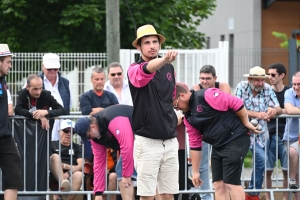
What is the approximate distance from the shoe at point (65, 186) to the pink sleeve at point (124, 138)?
192cm

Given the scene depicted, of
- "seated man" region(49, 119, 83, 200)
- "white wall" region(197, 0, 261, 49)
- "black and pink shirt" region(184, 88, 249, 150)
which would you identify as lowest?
"seated man" region(49, 119, 83, 200)

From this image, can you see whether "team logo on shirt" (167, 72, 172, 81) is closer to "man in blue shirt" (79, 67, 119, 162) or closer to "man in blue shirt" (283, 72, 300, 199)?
"man in blue shirt" (79, 67, 119, 162)

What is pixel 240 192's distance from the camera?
8.02 meters

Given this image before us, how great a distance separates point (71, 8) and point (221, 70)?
493 centimetres

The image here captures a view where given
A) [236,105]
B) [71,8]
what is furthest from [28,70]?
[236,105]

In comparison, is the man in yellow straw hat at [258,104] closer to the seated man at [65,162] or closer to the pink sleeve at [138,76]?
the seated man at [65,162]

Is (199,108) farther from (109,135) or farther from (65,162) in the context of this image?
(65,162)

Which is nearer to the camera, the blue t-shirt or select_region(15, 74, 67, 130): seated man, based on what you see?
select_region(15, 74, 67, 130): seated man

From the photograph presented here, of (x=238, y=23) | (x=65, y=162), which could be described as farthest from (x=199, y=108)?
(x=238, y=23)

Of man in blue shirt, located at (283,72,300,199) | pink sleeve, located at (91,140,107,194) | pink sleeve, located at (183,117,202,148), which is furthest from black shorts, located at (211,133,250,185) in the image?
man in blue shirt, located at (283,72,300,199)

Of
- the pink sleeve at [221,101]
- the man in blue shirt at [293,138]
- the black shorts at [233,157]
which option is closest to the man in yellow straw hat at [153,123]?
the pink sleeve at [221,101]

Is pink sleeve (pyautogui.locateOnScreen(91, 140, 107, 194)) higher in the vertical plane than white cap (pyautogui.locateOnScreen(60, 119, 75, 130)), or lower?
lower

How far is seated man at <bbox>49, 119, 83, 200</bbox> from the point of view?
9.54 m

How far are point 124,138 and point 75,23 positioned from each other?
442 inches
